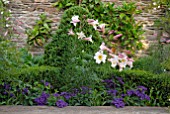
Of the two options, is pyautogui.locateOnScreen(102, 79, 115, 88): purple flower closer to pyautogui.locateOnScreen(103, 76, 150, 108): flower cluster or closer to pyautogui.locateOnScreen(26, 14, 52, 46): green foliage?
pyautogui.locateOnScreen(103, 76, 150, 108): flower cluster

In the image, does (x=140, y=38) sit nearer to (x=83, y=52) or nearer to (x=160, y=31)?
(x=160, y=31)

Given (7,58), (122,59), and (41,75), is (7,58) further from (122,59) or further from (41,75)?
(122,59)

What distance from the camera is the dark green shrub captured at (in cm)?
349

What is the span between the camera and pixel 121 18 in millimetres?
4879

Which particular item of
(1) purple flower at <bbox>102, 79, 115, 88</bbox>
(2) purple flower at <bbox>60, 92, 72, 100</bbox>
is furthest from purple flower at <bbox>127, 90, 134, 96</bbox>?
(2) purple flower at <bbox>60, 92, 72, 100</bbox>

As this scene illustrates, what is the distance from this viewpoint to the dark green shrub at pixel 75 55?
3490mm

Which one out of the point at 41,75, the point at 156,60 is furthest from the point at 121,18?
the point at 41,75

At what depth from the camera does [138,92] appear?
3.47 meters

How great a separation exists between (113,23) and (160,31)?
855 millimetres

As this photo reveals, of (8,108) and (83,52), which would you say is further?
(83,52)

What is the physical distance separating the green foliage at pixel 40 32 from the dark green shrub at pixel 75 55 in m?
0.86

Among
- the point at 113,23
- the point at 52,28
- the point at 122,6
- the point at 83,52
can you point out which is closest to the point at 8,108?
the point at 83,52

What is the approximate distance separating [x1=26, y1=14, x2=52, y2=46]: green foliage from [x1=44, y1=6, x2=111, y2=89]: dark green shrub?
86 centimetres

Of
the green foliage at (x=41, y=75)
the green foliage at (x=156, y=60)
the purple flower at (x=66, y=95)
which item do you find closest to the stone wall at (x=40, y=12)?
the green foliage at (x=156, y=60)
